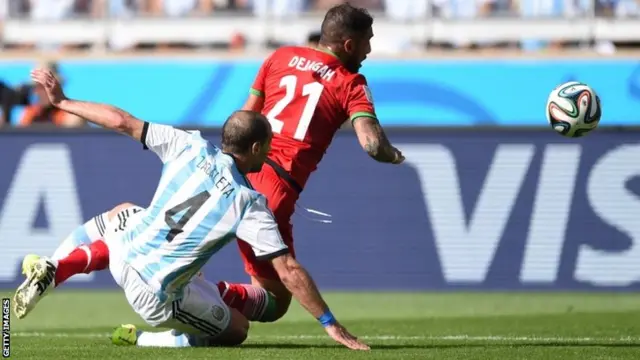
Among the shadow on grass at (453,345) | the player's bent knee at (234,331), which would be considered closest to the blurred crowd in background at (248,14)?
the shadow on grass at (453,345)

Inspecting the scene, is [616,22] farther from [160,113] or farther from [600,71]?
[160,113]

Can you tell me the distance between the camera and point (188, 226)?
26.1 feet

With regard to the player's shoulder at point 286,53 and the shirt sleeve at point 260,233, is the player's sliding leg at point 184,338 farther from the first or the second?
the player's shoulder at point 286,53

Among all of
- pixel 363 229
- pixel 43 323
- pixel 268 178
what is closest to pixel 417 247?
pixel 363 229

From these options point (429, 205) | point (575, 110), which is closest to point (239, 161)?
point (575, 110)

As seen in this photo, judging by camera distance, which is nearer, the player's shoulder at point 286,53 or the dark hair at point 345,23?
the dark hair at point 345,23

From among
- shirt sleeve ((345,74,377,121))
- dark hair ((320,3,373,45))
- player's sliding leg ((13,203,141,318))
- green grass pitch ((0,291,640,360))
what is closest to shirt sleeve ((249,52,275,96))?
dark hair ((320,3,373,45))

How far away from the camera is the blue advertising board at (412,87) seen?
17.6 m

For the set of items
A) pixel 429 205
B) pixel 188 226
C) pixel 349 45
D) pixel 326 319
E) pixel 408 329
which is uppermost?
pixel 349 45

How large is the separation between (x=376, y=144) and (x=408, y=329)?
9.65ft

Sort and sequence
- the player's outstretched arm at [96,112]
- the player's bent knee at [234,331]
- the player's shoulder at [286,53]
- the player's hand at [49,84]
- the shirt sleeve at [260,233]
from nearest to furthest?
the shirt sleeve at [260,233] → the player's outstretched arm at [96,112] → the player's hand at [49,84] → the player's bent knee at [234,331] → the player's shoulder at [286,53]

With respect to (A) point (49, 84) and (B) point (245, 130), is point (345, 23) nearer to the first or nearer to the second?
(B) point (245, 130)

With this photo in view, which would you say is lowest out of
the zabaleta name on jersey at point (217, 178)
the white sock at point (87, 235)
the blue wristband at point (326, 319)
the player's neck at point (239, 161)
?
the white sock at point (87, 235)

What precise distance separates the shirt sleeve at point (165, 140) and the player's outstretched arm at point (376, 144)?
1.13 metres
